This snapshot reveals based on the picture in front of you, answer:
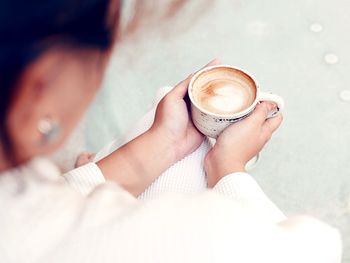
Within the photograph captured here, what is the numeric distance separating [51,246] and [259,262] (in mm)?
230

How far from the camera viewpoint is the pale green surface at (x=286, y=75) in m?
1.29

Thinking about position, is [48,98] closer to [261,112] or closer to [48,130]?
[48,130]

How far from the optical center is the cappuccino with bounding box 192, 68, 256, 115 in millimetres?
908

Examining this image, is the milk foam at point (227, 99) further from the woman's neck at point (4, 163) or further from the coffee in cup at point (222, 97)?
the woman's neck at point (4, 163)

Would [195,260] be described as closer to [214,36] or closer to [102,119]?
[102,119]

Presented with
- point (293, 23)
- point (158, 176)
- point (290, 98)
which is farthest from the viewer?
point (293, 23)

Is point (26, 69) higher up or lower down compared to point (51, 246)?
higher up

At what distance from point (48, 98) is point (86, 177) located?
1.10ft

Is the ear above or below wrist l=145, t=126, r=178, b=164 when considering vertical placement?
above

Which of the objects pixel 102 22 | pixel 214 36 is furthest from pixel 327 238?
pixel 214 36

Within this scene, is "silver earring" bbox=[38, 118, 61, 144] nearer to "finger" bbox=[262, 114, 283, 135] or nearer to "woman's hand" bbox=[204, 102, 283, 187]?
"woman's hand" bbox=[204, 102, 283, 187]

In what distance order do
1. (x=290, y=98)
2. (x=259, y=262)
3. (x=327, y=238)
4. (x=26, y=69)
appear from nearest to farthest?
(x=26, y=69) → (x=259, y=262) → (x=327, y=238) → (x=290, y=98)

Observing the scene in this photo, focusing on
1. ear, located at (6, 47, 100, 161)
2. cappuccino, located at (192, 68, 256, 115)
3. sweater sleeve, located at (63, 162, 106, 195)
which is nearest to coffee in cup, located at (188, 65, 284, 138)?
cappuccino, located at (192, 68, 256, 115)

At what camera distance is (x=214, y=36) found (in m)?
1.57
